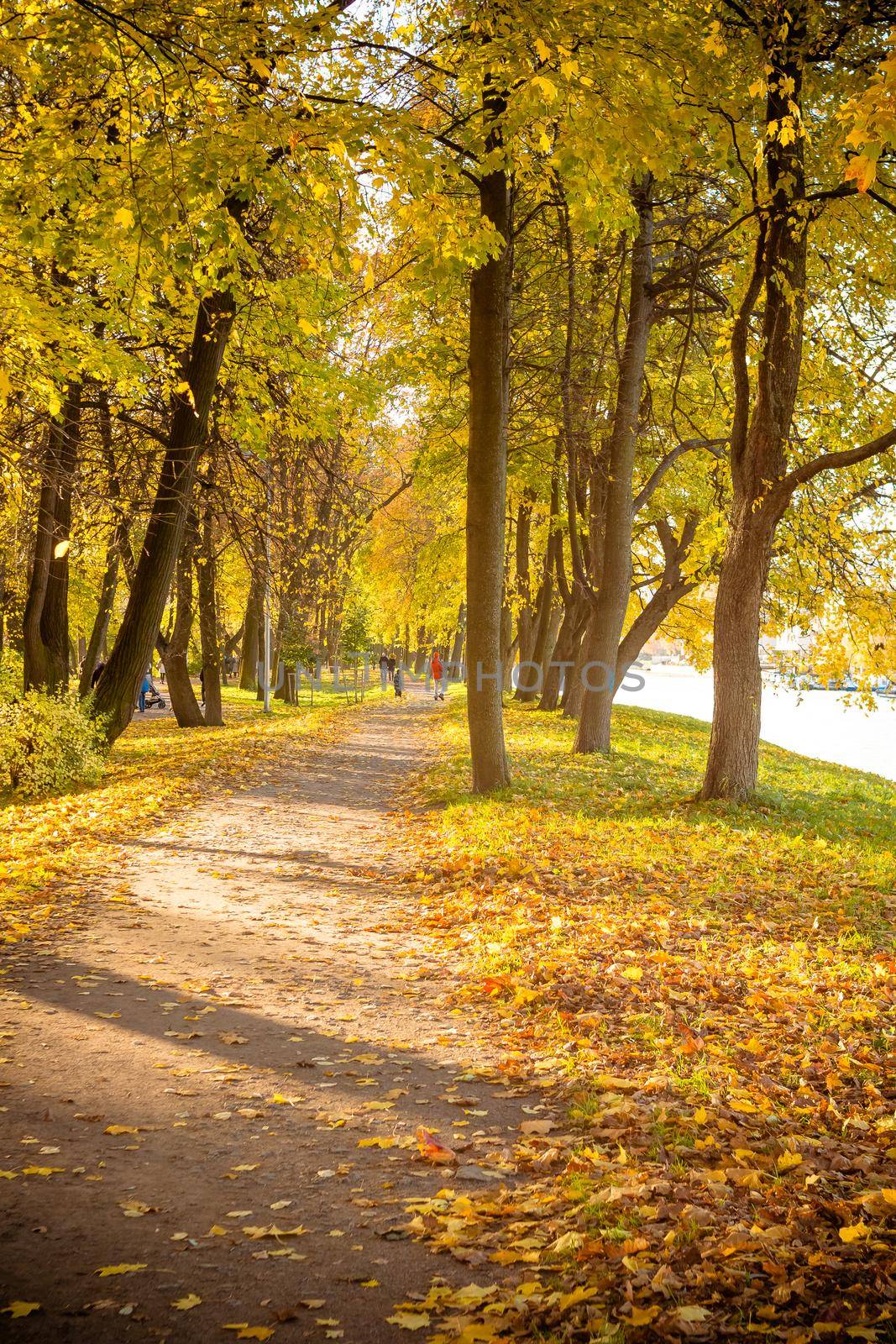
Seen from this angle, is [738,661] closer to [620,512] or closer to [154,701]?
[620,512]

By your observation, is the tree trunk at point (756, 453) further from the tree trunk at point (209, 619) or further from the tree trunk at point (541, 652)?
the tree trunk at point (541, 652)

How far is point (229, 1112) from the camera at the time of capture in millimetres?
4508

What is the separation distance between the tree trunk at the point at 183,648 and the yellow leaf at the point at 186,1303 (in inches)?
625

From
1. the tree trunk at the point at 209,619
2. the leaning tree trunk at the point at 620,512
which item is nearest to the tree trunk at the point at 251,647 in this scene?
the tree trunk at the point at 209,619

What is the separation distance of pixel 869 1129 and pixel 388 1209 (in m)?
1.97

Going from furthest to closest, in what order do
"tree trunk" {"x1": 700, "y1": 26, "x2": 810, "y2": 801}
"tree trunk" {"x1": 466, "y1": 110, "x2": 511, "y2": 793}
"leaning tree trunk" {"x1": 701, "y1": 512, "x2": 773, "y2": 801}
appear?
"tree trunk" {"x1": 466, "y1": 110, "x2": 511, "y2": 793} → "leaning tree trunk" {"x1": 701, "y1": 512, "x2": 773, "y2": 801} → "tree trunk" {"x1": 700, "y1": 26, "x2": 810, "y2": 801}

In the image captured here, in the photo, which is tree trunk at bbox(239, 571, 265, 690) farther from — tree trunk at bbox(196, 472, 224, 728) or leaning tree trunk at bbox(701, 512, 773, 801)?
leaning tree trunk at bbox(701, 512, 773, 801)

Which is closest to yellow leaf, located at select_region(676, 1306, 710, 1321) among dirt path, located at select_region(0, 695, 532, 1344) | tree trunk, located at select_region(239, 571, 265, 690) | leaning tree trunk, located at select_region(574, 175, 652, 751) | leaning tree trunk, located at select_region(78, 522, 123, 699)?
dirt path, located at select_region(0, 695, 532, 1344)

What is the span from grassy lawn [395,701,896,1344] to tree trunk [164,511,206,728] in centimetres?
1127

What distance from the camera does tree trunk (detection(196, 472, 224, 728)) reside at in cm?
1858

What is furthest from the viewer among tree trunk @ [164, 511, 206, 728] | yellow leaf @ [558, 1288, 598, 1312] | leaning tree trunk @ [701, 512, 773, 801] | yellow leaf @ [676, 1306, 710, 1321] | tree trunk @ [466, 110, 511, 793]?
tree trunk @ [164, 511, 206, 728]

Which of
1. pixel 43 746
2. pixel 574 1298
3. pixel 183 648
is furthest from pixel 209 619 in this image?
pixel 574 1298

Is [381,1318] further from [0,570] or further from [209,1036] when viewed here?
[0,570]

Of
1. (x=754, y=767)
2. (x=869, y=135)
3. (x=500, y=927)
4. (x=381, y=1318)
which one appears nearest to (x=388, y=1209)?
(x=381, y=1318)
